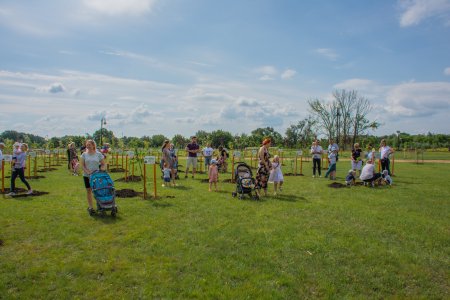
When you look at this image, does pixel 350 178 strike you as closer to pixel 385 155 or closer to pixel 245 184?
pixel 385 155

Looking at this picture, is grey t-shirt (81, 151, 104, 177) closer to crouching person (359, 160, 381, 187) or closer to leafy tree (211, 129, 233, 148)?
crouching person (359, 160, 381, 187)

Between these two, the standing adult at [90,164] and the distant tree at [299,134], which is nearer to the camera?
the standing adult at [90,164]

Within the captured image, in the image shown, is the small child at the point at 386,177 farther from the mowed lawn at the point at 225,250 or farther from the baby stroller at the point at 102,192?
the baby stroller at the point at 102,192

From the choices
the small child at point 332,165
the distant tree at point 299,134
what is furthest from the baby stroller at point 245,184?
the distant tree at point 299,134

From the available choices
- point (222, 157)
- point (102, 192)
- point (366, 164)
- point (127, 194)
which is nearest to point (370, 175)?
point (366, 164)

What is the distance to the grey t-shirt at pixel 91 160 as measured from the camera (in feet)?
27.8

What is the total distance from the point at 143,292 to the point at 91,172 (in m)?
4.77

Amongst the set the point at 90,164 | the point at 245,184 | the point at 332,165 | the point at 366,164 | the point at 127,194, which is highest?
the point at 90,164

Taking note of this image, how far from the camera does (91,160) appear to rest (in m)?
8.50

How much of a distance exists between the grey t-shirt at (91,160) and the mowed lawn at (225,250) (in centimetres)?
118

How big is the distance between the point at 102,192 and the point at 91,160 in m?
0.85

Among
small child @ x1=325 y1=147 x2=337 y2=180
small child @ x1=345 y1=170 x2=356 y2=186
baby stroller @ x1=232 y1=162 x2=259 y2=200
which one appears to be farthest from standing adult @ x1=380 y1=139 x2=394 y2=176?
baby stroller @ x1=232 y1=162 x2=259 y2=200

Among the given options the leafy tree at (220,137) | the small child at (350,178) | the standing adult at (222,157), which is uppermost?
the leafy tree at (220,137)

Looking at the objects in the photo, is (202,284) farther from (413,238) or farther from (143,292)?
(413,238)
